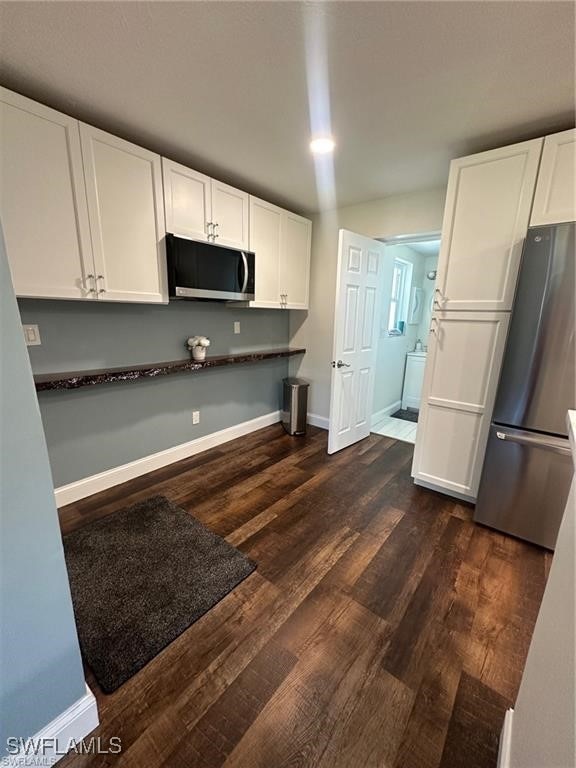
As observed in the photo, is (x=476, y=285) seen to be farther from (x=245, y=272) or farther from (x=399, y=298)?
(x=399, y=298)

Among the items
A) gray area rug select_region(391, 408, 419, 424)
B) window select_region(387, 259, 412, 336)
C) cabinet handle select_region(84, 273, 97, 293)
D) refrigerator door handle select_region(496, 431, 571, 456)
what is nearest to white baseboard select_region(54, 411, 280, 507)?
cabinet handle select_region(84, 273, 97, 293)

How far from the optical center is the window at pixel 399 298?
13.9 ft

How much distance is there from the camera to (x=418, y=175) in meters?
2.50

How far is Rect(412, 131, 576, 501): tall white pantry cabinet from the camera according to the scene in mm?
1843

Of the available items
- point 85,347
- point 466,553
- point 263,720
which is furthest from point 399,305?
point 263,720

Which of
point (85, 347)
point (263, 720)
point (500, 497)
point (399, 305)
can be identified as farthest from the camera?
point (399, 305)

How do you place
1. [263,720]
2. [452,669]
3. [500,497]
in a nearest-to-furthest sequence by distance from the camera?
1. [263,720]
2. [452,669]
3. [500,497]

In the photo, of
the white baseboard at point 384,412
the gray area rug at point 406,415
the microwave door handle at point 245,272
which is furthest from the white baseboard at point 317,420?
the microwave door handle at point 245,272

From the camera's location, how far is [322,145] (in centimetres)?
209

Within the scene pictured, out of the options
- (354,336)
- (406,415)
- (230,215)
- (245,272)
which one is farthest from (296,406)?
(230,215)

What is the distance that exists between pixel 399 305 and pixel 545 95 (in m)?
2.92

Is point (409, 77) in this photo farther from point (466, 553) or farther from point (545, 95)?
point (466, 553)

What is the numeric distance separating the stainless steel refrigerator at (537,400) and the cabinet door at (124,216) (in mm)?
2340

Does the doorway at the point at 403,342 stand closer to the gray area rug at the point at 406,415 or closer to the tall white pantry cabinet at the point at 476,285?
the gray area rug at the point at 406,415
